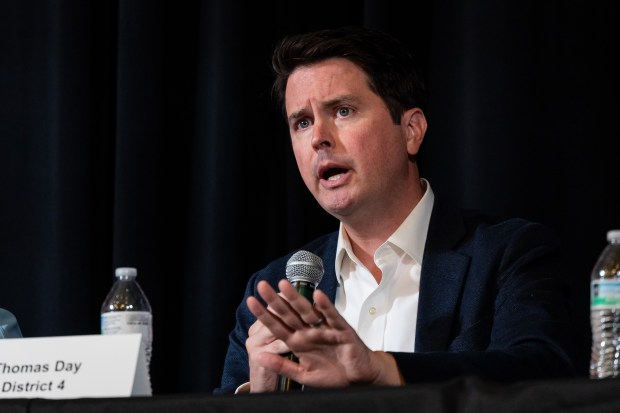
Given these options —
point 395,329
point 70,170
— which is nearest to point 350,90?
point 395,329

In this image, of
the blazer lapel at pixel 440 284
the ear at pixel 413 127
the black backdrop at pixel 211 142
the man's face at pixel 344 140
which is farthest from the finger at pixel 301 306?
the black backdrop at pixel 211 142

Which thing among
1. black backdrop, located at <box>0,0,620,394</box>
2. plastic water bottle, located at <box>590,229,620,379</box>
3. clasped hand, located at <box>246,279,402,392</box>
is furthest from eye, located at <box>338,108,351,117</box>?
clasped hand, located at <box>246,279,402,392</box>

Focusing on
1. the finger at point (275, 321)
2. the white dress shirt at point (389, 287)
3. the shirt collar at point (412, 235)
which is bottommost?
the white dress shirt at point (389, 287)

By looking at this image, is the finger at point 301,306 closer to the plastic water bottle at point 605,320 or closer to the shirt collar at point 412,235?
the plastic water bottle at point 605,320

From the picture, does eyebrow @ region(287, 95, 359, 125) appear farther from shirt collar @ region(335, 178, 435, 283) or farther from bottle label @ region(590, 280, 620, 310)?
bottle label @ region(590, 280, 620, 310)

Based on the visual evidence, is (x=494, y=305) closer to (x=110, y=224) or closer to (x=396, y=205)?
(x=396, y=205)

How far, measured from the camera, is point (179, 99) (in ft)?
9.62

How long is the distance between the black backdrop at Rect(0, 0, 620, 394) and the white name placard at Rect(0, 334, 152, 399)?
1.46 meters

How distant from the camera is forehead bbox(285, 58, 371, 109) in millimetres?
2250

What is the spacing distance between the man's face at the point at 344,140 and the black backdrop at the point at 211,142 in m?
0.47

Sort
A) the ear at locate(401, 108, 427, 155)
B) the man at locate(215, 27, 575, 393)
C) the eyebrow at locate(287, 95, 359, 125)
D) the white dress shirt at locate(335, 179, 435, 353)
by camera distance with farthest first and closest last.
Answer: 1. the ear at locate(401, 108, 427, 155)
2. the eyebrow at locate(287, 95, 359, 125)
3. the white dress shirt at locate(335, 179, 435, 353)
4. the man at locate(215, 27, 575, 393)

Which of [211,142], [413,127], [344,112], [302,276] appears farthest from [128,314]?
[211,142]

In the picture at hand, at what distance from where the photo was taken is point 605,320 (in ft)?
4.99

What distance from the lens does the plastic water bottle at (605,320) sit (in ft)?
4.53
